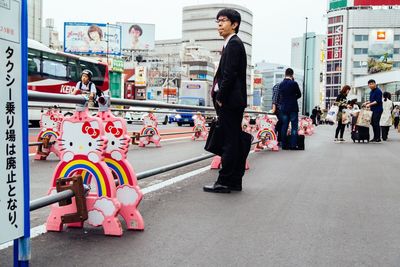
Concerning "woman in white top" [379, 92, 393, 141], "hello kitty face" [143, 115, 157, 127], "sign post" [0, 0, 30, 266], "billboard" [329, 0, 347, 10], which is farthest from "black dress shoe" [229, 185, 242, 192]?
"billboard" [329, 0, 347, 10]

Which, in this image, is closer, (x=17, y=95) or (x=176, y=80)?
(x=17, y=95)

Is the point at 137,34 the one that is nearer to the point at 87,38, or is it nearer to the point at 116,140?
the point at 87,38

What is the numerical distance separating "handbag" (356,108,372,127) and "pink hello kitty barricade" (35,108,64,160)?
917 centimetres

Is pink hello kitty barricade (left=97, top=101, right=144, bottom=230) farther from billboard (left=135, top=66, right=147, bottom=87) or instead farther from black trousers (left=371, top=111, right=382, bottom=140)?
billboard (left=135, top=66, right=147, bottom=87)

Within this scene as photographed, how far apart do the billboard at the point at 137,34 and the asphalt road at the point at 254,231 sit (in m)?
83.2

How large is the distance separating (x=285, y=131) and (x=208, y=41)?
148486mm

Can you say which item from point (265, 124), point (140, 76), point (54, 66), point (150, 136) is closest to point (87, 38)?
point (140, 76)

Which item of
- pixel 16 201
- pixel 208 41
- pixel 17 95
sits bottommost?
pixel 16 201

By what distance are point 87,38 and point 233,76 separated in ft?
227

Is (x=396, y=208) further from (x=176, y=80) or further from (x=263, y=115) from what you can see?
(x=176, y=80)

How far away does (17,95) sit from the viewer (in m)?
2.23

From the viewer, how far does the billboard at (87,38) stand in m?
70.4

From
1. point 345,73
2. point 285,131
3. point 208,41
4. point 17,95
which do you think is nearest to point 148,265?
point 17,95

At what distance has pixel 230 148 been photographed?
5.49m
